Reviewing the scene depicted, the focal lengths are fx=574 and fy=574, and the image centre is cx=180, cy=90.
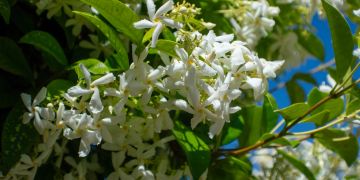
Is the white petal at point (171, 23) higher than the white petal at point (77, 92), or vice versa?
the white petal at point (171, 23)

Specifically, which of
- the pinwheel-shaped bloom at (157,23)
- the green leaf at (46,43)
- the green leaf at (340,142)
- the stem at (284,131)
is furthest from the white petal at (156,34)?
the green leaf at (340,142)

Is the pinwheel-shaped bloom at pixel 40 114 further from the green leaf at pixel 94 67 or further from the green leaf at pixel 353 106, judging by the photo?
the green leaf at pixel 353 106

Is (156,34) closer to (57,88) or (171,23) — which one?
(171,23)

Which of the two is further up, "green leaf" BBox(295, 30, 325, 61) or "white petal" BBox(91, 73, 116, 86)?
"white petal" BBox(91, 73, 116, 86)

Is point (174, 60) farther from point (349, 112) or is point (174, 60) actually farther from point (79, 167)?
point (349, 112)

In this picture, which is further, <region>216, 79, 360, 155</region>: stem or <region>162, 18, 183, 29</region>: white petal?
<region>216, 79, 360, 155</region>: stem

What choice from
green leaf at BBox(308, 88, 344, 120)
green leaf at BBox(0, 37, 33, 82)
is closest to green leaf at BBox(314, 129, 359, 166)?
green leaf at BBox(308, 88, 344, 120)

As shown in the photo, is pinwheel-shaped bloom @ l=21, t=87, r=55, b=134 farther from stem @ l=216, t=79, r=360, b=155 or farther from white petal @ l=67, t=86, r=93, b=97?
stem @ l=216, t=79, r=360, b=155

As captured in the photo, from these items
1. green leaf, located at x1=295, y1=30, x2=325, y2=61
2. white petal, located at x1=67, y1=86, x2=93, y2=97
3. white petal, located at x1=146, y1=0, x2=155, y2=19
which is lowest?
green leaf, located at x1=295, y1=30, x2=325, y2=61
